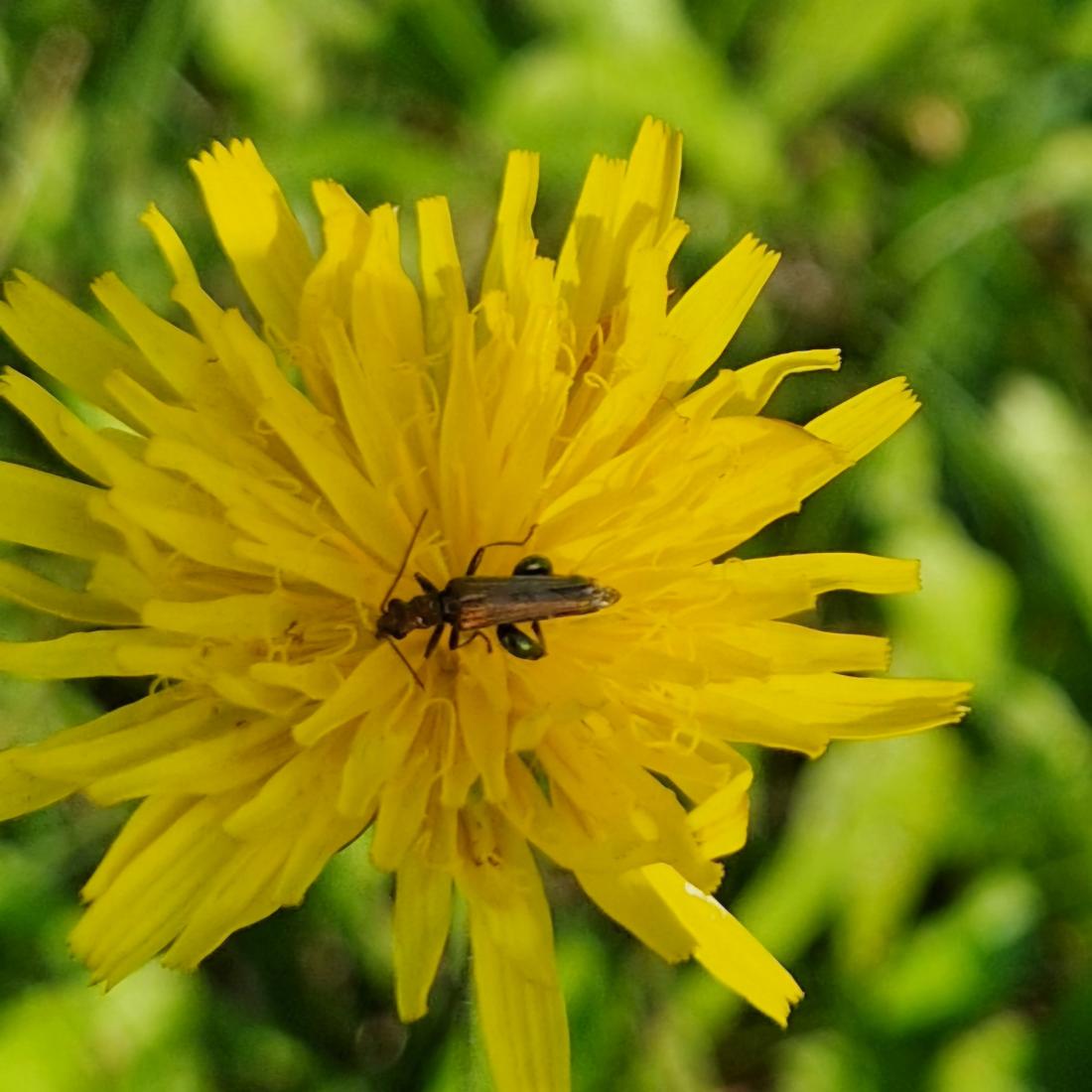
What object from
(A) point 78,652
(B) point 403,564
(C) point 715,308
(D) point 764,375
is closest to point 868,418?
(D) point 764,375

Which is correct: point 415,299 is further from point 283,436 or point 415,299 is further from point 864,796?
point 864,796

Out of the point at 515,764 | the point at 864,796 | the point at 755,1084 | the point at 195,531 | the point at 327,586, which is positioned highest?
the point at 195,531

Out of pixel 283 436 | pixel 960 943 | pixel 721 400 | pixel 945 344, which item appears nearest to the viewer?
pixel 283 436

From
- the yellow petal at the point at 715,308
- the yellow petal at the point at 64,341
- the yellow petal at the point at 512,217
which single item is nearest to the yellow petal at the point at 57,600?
the yellow petal at the point at 64,341

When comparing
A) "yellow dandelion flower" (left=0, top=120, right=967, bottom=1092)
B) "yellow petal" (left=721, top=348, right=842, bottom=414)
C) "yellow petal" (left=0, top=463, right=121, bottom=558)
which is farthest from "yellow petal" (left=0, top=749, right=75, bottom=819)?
"yellow petal" (left=721, top=348, right=842, bottom=414)

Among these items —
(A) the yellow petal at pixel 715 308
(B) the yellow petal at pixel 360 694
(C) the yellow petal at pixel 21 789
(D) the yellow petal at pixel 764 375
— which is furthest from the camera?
(A) the yellow petal at pixel 715 308

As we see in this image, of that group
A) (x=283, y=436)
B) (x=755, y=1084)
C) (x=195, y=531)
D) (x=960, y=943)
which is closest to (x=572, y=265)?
(x=283, y=436)

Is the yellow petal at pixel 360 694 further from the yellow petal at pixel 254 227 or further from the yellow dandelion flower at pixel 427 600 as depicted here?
the yellow petal at pixel 254 227
